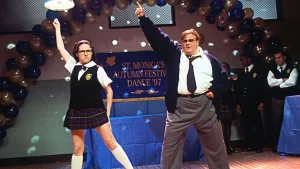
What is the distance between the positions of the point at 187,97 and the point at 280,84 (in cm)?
282

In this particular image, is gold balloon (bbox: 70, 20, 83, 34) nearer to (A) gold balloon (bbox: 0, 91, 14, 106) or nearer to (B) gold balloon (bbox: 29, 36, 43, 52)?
(B) gold balloon (bbox: 29, 36, 43, 52)

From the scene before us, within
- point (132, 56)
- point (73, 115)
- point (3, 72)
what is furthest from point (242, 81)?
point (3, 72)

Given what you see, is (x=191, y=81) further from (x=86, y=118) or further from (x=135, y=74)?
(x=135, y=74)

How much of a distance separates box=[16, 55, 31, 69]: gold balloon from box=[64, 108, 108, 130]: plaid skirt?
7.47 ft

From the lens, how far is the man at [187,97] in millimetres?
3158

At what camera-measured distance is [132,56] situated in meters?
6.29

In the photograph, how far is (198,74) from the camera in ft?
10.5

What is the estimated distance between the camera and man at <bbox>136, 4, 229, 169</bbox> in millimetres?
3158

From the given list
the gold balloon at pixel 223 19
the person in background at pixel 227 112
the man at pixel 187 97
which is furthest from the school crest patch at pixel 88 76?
the gold balloon at pixel 223 19

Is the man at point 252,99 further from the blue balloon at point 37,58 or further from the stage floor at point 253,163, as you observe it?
the blue balloon at point 37,58

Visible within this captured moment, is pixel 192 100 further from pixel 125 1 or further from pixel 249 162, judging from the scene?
pixel 125 1

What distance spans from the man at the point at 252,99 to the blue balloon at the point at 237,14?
623mm

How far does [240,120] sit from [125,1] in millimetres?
2919

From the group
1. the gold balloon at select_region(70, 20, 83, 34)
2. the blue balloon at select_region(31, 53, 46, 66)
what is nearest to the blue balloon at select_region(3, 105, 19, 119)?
the blue balloon at select_region(31, 53, 46, 66)
